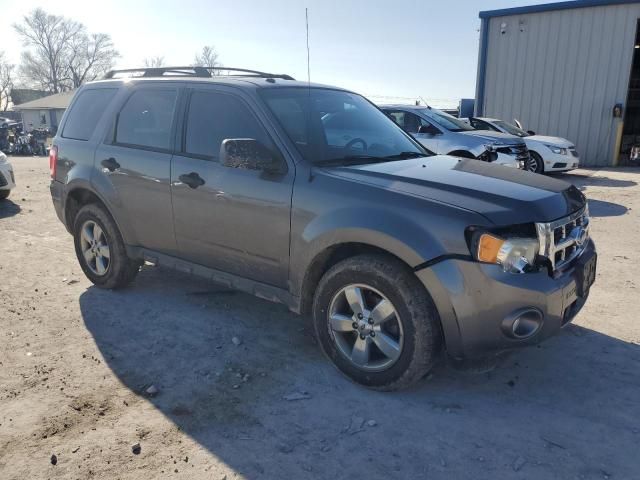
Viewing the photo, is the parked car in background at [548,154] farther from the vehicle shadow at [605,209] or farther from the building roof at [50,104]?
the building roof at [50,104]

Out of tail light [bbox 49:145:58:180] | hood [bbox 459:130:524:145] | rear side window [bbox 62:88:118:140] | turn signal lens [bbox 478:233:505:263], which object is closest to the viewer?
turn signal lens [bbox 478:233:505:263]

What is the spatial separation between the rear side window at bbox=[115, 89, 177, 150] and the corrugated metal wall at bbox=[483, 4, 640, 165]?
1542 cm

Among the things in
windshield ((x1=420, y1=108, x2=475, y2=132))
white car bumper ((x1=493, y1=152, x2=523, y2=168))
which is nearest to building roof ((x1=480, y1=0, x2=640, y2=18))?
windshield ((x1=420, y1=108, x2=475, y2=132))

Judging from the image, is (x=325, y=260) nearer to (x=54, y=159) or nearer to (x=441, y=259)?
(x=441, y=259)

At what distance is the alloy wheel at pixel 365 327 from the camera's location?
3166 mm

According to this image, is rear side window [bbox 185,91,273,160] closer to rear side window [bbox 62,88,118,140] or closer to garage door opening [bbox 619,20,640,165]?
rear side window [bbox 62,88,118,140]

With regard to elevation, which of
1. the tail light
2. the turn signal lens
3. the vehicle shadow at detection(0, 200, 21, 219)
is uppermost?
the tail light

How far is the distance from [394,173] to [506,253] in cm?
91

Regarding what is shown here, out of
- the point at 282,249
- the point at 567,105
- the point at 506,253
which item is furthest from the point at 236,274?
the point at 567,105

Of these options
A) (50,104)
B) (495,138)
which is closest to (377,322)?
(495,138)

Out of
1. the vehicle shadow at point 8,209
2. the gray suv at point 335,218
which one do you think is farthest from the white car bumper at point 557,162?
the vehicle shadow at point 8,209

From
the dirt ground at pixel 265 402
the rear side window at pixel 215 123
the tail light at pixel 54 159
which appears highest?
the rear side window at pixel 215 123

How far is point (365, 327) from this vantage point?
325 cm

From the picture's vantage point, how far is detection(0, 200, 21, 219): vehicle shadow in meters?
8.68
